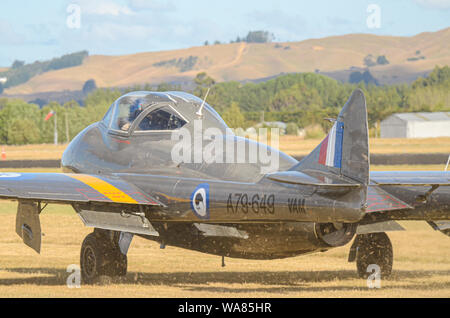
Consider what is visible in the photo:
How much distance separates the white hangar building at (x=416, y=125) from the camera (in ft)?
375

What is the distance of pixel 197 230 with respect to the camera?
12.4 metres

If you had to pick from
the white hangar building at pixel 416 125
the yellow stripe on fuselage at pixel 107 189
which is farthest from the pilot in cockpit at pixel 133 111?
the white hangar building at pixel 416 125

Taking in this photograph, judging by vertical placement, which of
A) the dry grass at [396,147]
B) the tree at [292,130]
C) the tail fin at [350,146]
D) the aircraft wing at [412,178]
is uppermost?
the tail fin at [350,146]

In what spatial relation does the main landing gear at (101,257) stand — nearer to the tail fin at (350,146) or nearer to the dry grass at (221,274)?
the dry grass at (221,274)

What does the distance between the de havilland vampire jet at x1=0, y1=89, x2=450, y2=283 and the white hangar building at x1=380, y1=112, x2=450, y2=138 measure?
103435 millimetres

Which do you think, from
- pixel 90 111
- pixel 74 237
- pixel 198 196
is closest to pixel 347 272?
pixel 198 196

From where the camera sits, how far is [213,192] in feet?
37.3

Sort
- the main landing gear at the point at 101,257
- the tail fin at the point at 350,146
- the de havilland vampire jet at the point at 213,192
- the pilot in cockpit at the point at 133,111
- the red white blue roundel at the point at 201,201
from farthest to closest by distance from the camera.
Answer: 1. the pilot in cockpit at the point at 133,111
2. the main landing gear at the point at 101,257
3. the red white blue roundel at the point at 201,201
4. the de havilland vampire jet at the point at 213,192
5. the tail fin at the point at 350,146

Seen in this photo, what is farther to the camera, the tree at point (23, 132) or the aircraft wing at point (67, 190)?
the tree at point (23, 132)

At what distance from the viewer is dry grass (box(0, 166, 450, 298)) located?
1241 centimetres

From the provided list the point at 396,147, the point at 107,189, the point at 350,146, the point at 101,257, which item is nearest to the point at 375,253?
the point at 350,146

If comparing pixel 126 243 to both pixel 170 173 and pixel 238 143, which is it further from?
pixel 238 143

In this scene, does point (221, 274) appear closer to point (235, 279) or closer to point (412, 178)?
point (235, 279)

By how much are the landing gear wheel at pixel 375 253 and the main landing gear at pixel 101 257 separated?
454cm
